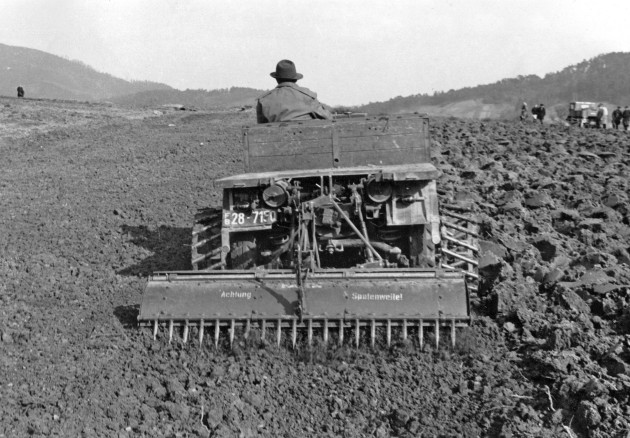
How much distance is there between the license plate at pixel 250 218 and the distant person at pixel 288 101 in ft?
5.20

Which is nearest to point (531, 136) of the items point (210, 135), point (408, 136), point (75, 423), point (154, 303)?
point (210, 135)

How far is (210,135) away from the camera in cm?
2159

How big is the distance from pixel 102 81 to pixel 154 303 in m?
86.3

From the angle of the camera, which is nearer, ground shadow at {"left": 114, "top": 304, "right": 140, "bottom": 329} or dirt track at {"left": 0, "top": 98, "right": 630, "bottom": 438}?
dirt track at {"left": 0, "top": 98, "right": 630, "bottom": 438}

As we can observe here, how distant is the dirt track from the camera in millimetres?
5523

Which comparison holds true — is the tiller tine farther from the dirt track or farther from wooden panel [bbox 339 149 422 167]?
wooden panel [bbox 339 149 422 167]

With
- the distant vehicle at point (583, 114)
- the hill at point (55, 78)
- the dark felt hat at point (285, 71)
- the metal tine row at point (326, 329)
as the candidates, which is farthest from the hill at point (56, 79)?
the metal tine row at point (326, 329)

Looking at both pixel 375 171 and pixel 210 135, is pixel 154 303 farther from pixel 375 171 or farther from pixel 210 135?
pixel 210 135

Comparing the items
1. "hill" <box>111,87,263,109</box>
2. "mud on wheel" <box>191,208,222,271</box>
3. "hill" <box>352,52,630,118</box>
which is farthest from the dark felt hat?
"hill" <box>111,87,263,109</box>

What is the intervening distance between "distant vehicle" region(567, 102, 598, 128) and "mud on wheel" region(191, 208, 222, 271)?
23.4 m

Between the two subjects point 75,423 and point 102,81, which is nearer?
point 75,423

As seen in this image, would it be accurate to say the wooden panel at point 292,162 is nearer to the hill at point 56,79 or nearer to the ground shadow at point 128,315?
the ground shadow at point 128,315

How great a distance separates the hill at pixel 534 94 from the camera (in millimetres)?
37156

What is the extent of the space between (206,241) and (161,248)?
1.97m
